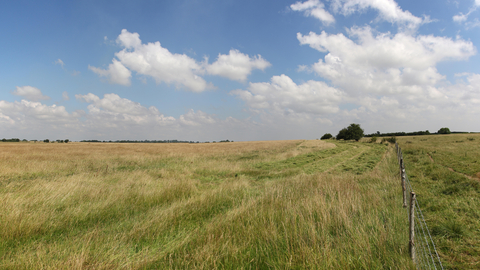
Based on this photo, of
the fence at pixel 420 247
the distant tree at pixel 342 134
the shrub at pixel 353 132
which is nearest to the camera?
the fence at pixel 420 247

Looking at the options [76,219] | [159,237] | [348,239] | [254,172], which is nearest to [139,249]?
[159,237]

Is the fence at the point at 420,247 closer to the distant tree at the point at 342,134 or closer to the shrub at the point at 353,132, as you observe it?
the shrub at the point at 353,132

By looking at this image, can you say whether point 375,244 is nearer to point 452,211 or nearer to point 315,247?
point 315,247

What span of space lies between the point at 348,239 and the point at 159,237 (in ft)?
15.2

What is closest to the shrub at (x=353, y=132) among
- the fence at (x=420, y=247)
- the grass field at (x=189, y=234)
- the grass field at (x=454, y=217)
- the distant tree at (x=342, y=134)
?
the distant tree at (x=342, y=134)

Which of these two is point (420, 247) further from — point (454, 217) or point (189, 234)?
point (189, 234)

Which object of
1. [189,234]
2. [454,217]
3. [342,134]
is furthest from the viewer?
[342,134]

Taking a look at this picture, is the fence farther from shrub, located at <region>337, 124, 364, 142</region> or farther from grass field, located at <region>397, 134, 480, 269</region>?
shrub, located at <region>337, 124, 364, 142</region>

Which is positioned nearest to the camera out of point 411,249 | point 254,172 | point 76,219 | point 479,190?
point 411,249

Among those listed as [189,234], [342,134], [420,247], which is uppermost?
[342,134]

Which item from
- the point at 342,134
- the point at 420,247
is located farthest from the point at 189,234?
the point at 342,134

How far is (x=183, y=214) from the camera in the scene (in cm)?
642

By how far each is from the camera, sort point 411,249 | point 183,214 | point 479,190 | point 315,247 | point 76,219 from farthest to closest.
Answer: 1. point 479,190
2. point 183,214
3. point 76,219
4. point 315,247
5. point 411,249

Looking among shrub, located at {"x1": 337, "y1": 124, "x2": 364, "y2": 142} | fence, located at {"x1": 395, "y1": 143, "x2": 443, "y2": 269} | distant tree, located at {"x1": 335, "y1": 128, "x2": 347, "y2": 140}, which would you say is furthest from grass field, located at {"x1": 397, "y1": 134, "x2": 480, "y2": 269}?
distant tree, located at {"x1": 335, "y1": 128, "x2": 347, "y2": 140}
